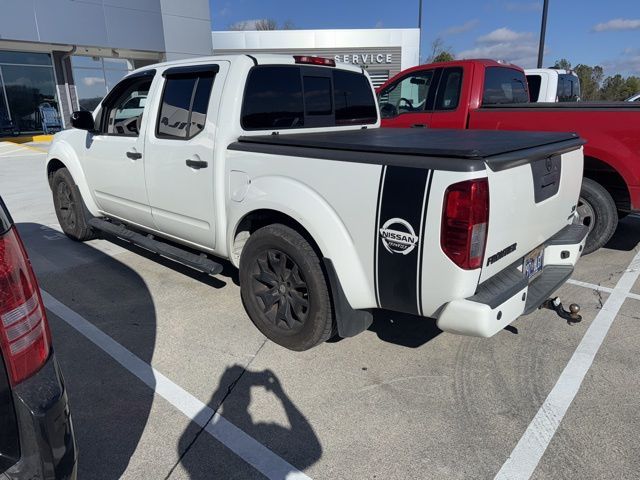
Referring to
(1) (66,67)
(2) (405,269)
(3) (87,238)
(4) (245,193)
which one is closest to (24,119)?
(1) (66,67)

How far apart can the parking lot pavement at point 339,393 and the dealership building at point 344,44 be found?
28341 millimetres

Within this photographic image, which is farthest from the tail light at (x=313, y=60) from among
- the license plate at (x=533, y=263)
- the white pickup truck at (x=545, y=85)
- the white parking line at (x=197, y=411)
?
the white pickup truck at (x=545, y=85)

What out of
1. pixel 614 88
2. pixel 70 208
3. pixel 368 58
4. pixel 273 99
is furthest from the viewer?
pixel 368 58

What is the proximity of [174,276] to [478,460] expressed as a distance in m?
3.38

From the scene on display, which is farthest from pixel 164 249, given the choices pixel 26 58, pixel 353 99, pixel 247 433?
pixel 26 58

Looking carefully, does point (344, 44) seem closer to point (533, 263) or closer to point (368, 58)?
point (368, 58)

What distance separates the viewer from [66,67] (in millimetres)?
19531

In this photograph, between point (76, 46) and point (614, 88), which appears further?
point (614, 88)

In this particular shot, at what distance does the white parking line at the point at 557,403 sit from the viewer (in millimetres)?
2350

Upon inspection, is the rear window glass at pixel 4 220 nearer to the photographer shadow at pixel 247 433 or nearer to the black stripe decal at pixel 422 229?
the photographer shadow at pixel 247 433

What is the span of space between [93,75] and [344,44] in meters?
16.5

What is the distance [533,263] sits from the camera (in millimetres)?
3158

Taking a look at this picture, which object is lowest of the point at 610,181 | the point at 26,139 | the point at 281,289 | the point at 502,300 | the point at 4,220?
the point at 26,139

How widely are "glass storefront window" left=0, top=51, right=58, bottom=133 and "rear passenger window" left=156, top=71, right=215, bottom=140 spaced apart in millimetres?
17996
